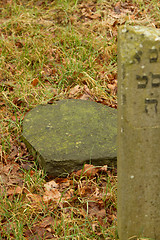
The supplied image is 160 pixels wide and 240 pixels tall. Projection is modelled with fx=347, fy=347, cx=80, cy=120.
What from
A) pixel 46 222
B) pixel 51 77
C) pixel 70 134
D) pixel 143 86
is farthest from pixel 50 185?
pixel 51 77

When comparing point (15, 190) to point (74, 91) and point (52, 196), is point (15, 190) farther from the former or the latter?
point (74, 91)

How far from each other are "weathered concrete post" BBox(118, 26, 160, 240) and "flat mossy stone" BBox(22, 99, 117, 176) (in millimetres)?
1026

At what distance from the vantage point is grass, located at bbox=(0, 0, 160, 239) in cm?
280

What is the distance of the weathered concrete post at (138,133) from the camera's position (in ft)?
6.22

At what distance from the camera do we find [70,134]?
11.3 feet

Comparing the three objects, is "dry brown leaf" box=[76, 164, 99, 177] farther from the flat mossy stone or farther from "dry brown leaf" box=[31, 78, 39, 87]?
"dry brown leaf" box=[31, 78, 39, 87]

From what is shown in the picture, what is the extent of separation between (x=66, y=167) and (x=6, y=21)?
3.23 meters

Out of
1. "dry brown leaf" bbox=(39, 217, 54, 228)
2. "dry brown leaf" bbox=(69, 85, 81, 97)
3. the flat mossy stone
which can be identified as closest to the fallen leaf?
"dry brown leaf" bbox=(69, 85, 81, 97)

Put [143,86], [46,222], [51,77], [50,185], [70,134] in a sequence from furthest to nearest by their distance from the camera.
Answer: [51,77] → [70,134] → [50,185] → [46,222] → [143,86]

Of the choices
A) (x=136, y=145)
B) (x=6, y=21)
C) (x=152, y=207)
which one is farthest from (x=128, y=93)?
(x=6, y=21)

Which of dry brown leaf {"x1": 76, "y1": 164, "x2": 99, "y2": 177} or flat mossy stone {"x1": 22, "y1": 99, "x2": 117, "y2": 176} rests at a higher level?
flat mossy stone {"x1": 22, "y1": 99, "x2": 117, "y2": 176}

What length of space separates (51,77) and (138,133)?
2.72m

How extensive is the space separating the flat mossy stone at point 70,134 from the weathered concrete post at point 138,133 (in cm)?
103

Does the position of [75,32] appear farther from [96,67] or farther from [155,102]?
[155,102]
